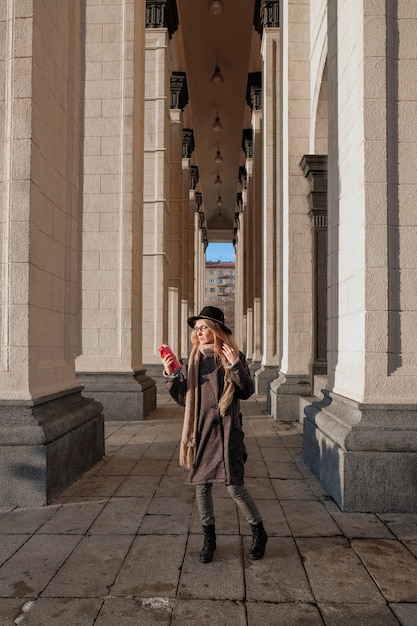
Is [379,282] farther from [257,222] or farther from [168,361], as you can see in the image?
[257,222]

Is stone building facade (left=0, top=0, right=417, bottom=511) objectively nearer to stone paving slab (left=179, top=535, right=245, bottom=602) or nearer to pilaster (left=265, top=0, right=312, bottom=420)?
pilaster (left=265, top=0, right=312, bottom=420)

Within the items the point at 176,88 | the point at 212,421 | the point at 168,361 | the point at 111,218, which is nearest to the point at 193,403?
the point at 212,421

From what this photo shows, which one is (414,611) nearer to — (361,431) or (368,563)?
(368,563)

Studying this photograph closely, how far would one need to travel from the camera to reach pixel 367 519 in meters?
4.50

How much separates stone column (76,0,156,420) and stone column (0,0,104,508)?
157 inches

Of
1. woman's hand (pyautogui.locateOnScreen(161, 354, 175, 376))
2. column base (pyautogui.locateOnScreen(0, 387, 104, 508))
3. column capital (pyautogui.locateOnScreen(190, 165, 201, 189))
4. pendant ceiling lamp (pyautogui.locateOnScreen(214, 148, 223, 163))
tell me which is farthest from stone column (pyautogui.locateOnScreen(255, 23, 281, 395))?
pendant ceiling lamp (pyautogui.locateOnScreen(214, 148, 223, 163))

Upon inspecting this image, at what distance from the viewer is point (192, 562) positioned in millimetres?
3570

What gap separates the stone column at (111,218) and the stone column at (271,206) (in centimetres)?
385

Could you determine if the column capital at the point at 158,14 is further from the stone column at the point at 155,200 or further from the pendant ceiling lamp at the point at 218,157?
the pendant ceiling lamp at the point at 218,157

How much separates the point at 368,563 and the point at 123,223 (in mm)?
7970

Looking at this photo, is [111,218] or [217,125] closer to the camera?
[111,218]

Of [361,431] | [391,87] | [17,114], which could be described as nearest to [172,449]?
[361,431]

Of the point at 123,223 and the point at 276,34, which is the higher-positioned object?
the point at 276,34

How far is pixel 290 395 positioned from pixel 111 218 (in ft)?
16.1
